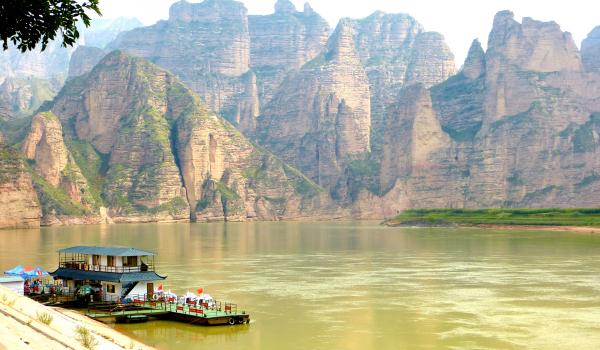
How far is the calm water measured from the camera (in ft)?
221

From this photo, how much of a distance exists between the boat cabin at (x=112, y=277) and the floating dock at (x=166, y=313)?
2.00m

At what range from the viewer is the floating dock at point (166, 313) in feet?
239

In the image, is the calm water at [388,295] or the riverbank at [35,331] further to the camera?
the calm water at [388,295]

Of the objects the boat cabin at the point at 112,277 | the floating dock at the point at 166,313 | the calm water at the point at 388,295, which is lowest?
the calm water at the point at 388,295

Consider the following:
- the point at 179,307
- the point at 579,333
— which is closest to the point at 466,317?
the point at 579,333

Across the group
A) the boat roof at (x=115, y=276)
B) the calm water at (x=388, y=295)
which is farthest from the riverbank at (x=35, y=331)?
the boat roof at (x=115, y=276)

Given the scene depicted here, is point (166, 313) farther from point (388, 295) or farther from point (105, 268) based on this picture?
point (388, 295)

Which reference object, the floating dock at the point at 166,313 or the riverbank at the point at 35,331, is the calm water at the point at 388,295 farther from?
the riverbank at the point at 35,331

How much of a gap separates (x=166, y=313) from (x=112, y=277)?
8025mm

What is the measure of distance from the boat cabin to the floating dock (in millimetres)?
1996

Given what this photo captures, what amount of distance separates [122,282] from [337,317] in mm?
19721

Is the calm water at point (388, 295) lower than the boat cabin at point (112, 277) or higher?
lower

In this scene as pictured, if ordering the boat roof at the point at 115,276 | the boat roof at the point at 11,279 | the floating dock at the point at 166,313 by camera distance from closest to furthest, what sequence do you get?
the floating dock at the point at 166,313 → the boat roof at the point at 11,279 → the boat roof at the point at 115,276

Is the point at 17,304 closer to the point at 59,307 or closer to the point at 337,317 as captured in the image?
the point at 59,307
